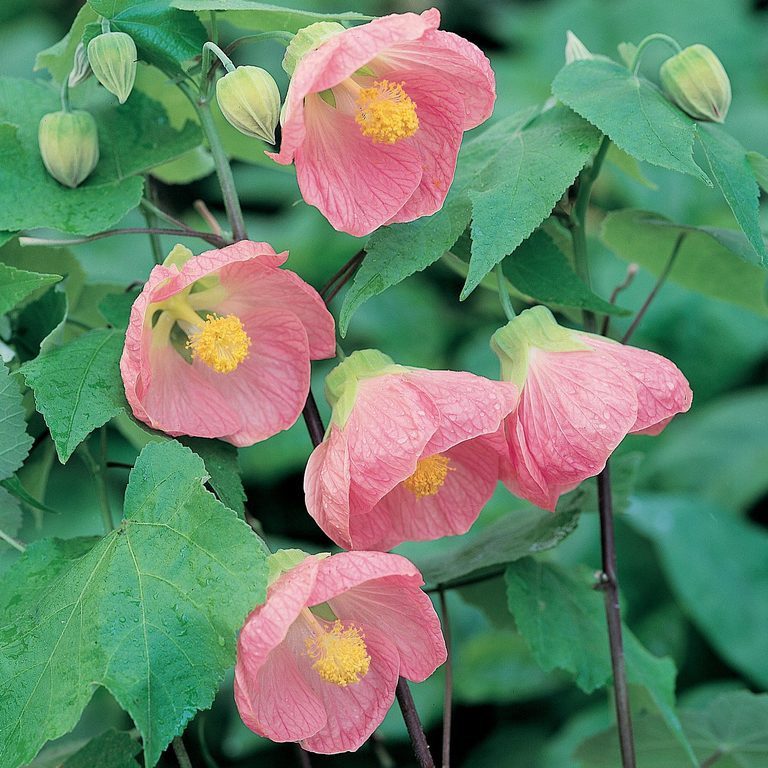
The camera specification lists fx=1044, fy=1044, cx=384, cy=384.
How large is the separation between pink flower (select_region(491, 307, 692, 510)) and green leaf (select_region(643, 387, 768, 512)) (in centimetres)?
103

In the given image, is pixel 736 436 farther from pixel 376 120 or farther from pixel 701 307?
pixel 376 120

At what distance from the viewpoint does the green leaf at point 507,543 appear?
673 mm

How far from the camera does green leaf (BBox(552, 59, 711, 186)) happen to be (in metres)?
0.57

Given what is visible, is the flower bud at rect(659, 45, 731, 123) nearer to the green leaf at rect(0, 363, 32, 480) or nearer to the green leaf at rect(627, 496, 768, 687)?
the green leaf at rect(0, 363, 32, 480)

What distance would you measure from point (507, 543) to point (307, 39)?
0.35m

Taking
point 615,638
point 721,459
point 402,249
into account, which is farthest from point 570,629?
point 721,459

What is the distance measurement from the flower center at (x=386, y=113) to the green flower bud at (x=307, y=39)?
0.04 m

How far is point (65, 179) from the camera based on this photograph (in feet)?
2.07

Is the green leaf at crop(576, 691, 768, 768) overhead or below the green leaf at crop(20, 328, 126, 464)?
below

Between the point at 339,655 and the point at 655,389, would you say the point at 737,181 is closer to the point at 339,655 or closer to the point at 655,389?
the point at 655,389

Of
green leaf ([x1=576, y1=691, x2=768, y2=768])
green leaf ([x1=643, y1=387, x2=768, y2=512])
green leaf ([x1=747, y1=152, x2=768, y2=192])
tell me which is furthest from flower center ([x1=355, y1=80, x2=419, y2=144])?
green leaf ([x1=643, y1=387, x2=768, y2=512])

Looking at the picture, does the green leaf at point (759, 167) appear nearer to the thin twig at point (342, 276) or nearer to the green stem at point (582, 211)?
the green stem at point (582, 211)

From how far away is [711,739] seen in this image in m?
0.87

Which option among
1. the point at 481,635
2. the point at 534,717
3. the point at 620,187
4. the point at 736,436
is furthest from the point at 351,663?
the point at 620,187
